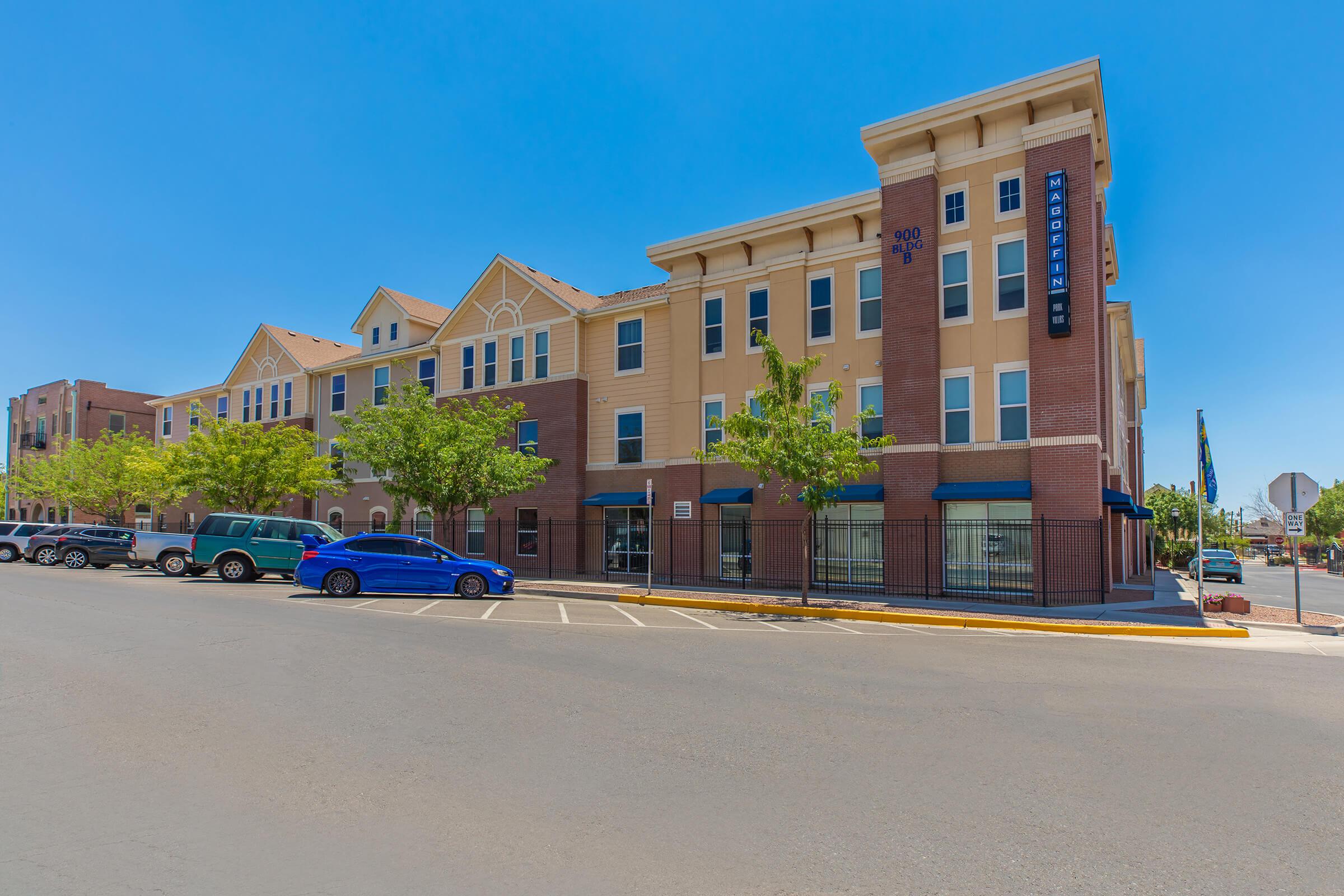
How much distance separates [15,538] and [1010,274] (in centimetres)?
3853

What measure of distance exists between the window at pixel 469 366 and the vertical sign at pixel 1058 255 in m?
20.7

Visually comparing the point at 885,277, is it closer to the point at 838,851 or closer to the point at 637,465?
the point at 637,465

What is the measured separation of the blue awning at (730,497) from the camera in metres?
24.7

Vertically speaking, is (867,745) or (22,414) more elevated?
(22,414)

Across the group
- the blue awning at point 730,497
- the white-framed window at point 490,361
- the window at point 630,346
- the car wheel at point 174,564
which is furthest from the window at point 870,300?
the car wheel at point 174,564

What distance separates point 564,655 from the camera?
10.9m

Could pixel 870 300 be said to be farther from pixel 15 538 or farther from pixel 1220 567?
pixel 15 538

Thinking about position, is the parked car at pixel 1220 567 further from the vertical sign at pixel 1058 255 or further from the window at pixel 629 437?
the window at pixel 629 437

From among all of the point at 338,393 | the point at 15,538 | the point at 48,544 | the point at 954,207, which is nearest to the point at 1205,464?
the point at 954,207

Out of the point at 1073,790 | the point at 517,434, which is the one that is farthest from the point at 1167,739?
the point at 517,434

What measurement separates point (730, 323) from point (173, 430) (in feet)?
124

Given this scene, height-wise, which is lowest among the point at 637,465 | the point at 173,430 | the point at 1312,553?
the point at 1312,553

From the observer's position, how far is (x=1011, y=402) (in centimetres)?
2089

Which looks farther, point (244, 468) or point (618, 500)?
point (244, 468)
